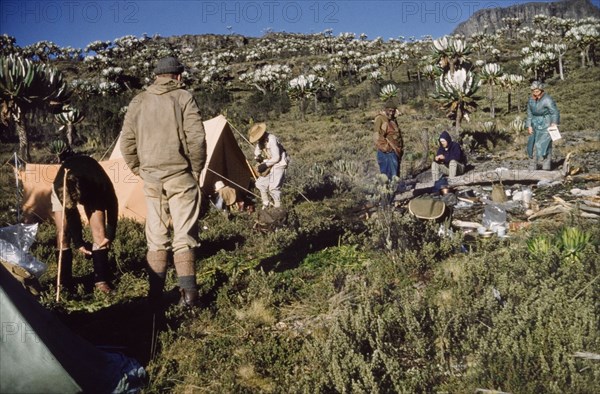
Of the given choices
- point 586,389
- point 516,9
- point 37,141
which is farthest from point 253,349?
point 516,9

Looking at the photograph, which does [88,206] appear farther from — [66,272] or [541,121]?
[541,121]

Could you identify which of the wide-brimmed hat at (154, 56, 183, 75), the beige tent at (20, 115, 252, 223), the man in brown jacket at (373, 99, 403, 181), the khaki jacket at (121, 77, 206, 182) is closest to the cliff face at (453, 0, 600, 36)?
the man in brown jacket at (373, 99, 403, 181)

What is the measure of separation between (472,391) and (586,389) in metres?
0.53

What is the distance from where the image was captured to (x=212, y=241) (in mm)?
6254

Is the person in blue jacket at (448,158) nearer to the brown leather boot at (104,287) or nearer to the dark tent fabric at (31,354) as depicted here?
the brown leather boot at (104,287)

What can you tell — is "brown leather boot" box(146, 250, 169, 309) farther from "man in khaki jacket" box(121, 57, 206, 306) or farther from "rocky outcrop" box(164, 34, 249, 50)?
"rocky outcrop" box(164, 34, 249, 50)

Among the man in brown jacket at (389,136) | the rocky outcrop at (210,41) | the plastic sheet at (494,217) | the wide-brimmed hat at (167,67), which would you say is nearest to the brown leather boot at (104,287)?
the wide-brimmed hat at (167,67)

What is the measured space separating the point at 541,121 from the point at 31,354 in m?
8.94

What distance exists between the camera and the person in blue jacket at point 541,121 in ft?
28.3

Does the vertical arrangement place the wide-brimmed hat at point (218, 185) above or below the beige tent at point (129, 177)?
below

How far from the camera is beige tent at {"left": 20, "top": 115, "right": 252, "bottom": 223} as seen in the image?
7.27 meters

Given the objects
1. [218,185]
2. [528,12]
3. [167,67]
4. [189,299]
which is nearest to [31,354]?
[189,299]

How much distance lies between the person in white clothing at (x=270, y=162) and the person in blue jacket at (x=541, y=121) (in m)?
4.79

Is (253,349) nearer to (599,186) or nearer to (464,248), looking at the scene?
(464,248)
